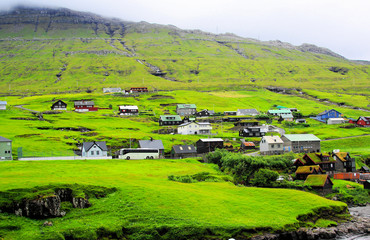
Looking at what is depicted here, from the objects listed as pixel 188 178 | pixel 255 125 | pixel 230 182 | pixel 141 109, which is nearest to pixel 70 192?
pixel 188 178

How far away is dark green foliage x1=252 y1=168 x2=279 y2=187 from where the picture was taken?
2940 inches

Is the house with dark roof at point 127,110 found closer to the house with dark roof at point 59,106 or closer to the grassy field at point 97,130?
the grassy field at point 97,130

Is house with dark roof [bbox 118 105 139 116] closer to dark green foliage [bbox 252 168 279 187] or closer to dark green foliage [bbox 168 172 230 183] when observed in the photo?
dark green foliage [bbox 168 172 230 183]

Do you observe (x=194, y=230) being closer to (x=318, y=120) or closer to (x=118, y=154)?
(x=118, y=154)

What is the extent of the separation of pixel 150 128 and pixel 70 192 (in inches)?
3688

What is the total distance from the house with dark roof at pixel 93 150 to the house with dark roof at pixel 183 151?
19.1 m

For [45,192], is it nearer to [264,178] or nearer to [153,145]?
[264,178]

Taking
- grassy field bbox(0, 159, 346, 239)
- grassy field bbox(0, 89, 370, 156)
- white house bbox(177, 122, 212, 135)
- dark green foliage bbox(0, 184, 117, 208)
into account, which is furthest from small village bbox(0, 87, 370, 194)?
dark green foliage bbox(0, 184, 117, 208)

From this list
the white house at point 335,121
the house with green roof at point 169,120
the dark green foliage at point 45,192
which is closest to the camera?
the dark green foliage at point 45,192

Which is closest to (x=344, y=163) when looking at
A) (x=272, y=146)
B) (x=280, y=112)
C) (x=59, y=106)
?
(x=272, y=146)

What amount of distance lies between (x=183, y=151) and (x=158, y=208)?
55561 mm

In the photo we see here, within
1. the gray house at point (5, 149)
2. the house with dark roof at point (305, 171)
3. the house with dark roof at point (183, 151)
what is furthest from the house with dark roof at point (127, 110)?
the house with dark roof at point (305, 171)

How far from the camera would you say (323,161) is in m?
89.2

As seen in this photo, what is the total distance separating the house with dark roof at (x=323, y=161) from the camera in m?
88.6
